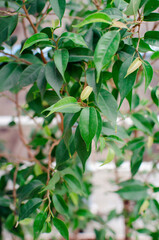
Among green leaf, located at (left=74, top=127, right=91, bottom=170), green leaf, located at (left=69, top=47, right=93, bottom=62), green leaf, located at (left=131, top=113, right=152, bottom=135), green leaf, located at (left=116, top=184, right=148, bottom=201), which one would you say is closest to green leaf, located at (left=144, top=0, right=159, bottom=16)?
green leaf, located at (left=69, top=47, right=93, bottom=62)

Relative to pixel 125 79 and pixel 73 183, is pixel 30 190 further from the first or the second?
pixel 125 79

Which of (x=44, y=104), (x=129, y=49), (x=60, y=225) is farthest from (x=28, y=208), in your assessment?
(x=129, y=49)

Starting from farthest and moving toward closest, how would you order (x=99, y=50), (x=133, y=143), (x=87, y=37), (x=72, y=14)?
(x=72, y=14) < (x=133, y=143) < (x=87, y=37) < (x=99, y=50)

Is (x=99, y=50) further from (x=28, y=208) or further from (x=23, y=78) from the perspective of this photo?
(x=28, y=208)

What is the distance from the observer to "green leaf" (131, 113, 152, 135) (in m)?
0.65

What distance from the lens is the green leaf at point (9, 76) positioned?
51 centimetres

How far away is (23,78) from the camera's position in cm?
47

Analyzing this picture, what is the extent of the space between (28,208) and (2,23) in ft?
1.27

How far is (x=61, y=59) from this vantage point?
385 mm

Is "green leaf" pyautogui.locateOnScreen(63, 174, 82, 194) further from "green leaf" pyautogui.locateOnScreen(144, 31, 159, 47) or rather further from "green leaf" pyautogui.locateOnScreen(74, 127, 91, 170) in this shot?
"green leaf" pyautogui.locateOnScreen(144, 31, 159, 47)

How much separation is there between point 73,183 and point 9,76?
0.28 m

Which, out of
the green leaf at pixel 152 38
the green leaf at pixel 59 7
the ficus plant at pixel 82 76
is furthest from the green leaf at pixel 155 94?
the green leaf at pixel 59 7

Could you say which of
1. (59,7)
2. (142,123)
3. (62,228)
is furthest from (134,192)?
(59,7)

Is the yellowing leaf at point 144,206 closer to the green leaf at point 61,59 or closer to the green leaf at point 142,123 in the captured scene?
the green leaf at point 142,123
